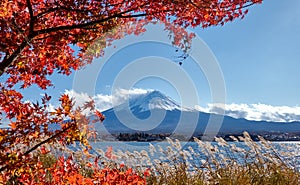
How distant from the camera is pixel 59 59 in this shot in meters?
3.59

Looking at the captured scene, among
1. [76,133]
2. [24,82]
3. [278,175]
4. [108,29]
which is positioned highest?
[108,29]

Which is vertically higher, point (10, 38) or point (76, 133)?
point (10, 38)

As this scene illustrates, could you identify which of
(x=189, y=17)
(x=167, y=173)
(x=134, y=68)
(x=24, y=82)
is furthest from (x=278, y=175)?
(x=24, y=82)

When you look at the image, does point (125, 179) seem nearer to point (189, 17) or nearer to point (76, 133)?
point (76, 133)

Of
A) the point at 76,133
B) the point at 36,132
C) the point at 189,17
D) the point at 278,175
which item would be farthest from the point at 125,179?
the point at 278,175

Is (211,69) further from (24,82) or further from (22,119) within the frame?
(22,119)

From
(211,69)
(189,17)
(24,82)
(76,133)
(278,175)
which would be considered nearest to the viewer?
(76,133)

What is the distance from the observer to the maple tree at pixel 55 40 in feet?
9.56

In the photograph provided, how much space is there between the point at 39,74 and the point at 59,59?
27cm

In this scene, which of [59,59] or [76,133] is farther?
[59,59]

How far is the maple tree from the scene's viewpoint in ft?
9.56

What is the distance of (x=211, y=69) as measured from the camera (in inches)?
218

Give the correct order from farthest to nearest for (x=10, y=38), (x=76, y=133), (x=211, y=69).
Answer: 1. (x=211, y=69)
2. (x=10, y=38)
3. (x=76, y=133)

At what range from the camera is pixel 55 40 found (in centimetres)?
338
